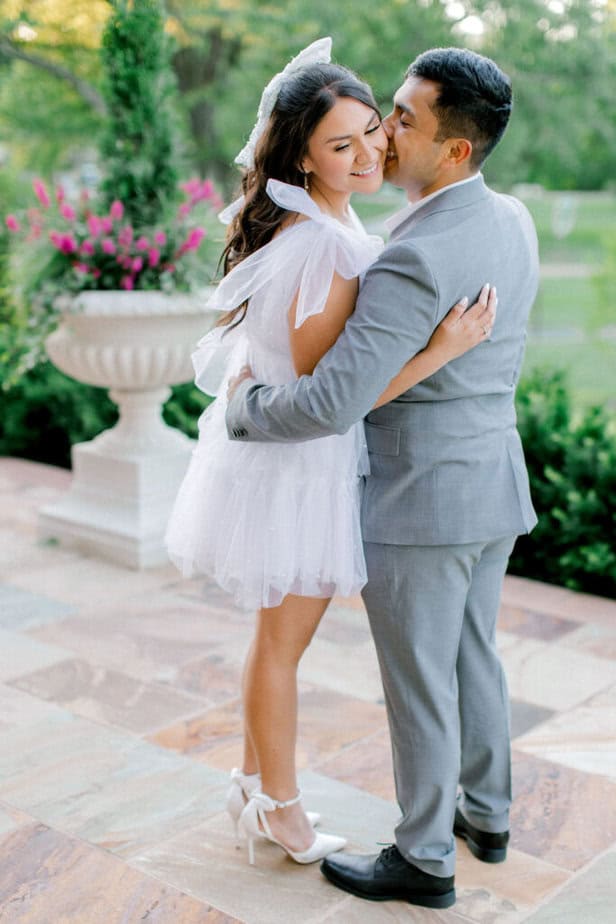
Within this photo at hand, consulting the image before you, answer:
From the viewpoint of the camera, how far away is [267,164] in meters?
2.18

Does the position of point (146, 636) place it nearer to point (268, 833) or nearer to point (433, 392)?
point (268, 833)

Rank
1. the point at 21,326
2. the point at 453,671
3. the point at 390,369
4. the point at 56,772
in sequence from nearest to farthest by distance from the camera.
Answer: the point at 390,369, the point at 453,671, the point at 56,772, the point at 21,326

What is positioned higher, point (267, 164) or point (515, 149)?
point (515, 149)

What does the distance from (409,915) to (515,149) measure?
9.06 m

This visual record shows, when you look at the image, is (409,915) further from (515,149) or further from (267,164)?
(515,149)

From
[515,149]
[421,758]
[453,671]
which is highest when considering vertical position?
[515,149]

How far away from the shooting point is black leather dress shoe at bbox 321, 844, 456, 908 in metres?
2.33

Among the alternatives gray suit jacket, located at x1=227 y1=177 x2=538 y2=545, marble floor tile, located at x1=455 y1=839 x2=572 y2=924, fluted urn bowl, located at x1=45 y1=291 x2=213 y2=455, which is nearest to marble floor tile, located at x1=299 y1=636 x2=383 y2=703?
marble floor tile, located at x1=455 y1=839 x2=572 y2=924

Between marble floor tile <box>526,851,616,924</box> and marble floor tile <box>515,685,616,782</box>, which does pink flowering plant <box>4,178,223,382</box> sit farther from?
marble floor tile <box>526,851,616,924</box>

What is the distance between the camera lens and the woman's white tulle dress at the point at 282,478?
2127 millimetres

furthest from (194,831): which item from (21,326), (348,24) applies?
(348,24)

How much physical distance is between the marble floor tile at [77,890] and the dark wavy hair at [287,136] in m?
1.26

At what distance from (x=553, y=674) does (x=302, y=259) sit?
2.01 metres

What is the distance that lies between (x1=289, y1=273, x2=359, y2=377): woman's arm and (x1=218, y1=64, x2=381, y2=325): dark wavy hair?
0.75 feet
